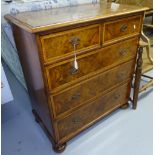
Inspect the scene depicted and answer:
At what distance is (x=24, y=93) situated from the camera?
210cm

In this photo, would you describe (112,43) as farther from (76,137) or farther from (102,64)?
(76,137)

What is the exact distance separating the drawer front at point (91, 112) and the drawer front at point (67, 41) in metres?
0.50

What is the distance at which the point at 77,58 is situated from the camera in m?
1.09

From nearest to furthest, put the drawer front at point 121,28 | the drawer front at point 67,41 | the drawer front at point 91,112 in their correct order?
the drawer front at point 67,41
the drawer front at point 121,28
the drawer front at point 91,112

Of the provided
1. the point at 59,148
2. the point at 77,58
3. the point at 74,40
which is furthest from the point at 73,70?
the point at 59,148

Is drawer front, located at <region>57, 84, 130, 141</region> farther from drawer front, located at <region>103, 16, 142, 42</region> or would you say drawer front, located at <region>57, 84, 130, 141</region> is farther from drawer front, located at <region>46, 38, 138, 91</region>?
drawer front, located at <region>103, 16, 142, 42</region>

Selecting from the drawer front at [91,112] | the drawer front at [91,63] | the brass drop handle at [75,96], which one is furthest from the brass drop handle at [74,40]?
the drawer front at [91,112]

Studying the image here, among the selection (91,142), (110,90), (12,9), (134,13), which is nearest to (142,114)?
(110,90)

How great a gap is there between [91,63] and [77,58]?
143 mm

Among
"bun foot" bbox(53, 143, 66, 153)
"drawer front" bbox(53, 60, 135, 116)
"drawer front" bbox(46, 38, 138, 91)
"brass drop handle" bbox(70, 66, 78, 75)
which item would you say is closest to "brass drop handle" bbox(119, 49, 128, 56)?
"drawer front" bbox(46, 38, 138, 91)

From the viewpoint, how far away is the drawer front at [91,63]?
3.46 ft

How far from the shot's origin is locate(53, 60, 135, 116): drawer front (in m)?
1.18

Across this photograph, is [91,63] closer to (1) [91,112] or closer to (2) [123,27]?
(2) [123,27]

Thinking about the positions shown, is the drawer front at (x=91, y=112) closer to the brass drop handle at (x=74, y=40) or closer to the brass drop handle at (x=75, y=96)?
the brass drop handle at (x=75, y=96)
